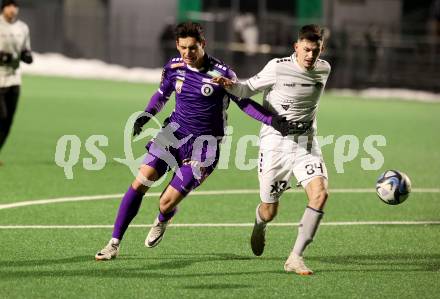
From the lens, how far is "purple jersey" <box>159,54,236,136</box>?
30.7ft

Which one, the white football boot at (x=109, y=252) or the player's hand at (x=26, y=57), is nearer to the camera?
the white football boot at (x=109, y=252)

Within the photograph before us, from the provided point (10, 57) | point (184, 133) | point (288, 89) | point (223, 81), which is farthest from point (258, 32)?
point (223, 81)

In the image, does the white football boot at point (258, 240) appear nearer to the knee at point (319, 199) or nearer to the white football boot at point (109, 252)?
the knee at point (319, 199)

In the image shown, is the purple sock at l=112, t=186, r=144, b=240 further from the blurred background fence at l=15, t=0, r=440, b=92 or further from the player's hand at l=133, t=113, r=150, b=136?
the blurred background fence at l=15, t=0, r=440, b=92

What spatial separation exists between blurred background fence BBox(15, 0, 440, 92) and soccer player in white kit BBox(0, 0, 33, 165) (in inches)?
868

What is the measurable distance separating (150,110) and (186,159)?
54 centimetres

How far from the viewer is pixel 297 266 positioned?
861 cm

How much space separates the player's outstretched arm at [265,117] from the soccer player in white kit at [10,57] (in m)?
7.14

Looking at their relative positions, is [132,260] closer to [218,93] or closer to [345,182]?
[218,93]

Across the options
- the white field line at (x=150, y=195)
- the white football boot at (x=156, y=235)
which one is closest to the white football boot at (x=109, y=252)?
the white football boot at (x=156, y=235)

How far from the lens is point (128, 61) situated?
44.3 meters

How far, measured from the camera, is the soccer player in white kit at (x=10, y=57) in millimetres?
15664

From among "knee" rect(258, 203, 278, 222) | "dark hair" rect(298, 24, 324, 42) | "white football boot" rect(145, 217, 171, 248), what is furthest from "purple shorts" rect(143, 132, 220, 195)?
"dark hair" rect(298, 24, 324, 42)

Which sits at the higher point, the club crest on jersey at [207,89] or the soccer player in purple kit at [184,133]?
the club crest on jersey at [207,89]
